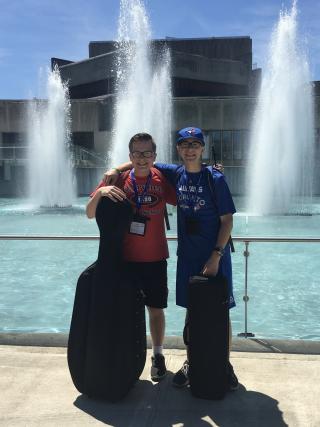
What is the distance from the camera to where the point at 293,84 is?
2173 centimetres

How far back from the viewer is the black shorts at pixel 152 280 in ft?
11.1

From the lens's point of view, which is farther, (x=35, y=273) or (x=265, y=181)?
(x=265, y=181)

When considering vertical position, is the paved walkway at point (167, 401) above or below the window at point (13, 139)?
below

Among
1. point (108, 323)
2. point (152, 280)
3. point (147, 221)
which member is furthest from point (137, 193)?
point (108, 323)

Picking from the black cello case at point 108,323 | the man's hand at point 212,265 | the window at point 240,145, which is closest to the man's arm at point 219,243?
the man's hand at point 212,265

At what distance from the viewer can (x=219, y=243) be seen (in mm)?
3180

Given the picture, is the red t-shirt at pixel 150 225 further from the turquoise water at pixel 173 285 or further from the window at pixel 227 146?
the window at pixel 227 146

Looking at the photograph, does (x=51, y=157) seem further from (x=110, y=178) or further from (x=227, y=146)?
(x=110, y=178)

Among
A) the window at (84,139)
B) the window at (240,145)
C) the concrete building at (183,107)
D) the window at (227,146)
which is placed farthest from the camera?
the window at (84,139)

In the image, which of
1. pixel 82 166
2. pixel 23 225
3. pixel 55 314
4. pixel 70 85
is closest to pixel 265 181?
pixel 23 225

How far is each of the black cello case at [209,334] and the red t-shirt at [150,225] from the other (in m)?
0.38

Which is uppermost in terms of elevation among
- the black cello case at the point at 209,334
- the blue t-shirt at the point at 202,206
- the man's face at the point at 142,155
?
the man's face at the point at 142,155

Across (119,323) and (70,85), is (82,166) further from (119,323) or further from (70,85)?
(119,323)

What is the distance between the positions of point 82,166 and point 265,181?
40.9 ft
